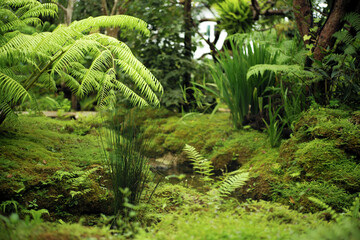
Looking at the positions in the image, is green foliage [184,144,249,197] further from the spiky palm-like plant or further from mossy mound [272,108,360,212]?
the spiky palm-like plant

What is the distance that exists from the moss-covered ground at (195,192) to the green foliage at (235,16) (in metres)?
2.80

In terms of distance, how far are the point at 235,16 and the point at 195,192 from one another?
3.71m

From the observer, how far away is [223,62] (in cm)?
366

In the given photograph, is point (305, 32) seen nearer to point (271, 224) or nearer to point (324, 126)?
point (324, 126)

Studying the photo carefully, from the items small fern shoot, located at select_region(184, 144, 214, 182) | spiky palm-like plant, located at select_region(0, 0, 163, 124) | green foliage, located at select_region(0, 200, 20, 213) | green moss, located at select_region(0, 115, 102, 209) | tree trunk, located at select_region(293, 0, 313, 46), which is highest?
tree trunk, located at select_region(293, 0, 313, 46)

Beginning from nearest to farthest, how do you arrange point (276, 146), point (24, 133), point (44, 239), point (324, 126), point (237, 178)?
1. point (44, 239)
2. point (237, 178)
3. point (324, 126)
4. point (24, 133)
5. point (276, 146)

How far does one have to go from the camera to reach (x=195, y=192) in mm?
2332

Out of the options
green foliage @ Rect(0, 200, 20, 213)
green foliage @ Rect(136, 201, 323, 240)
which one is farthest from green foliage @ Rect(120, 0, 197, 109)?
green foliage @ Rect(136, 201, 323, 240)

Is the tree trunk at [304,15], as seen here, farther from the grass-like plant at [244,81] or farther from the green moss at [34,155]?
A: the green moss at [34,155]

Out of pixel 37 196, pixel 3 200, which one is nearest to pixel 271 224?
pixel 37 196

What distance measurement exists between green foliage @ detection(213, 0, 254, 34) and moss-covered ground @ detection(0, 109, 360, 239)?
2804 mm

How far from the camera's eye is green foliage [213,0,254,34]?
5078mm

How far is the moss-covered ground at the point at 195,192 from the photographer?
1292 millimetres

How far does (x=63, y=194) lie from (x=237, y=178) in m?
1.23
